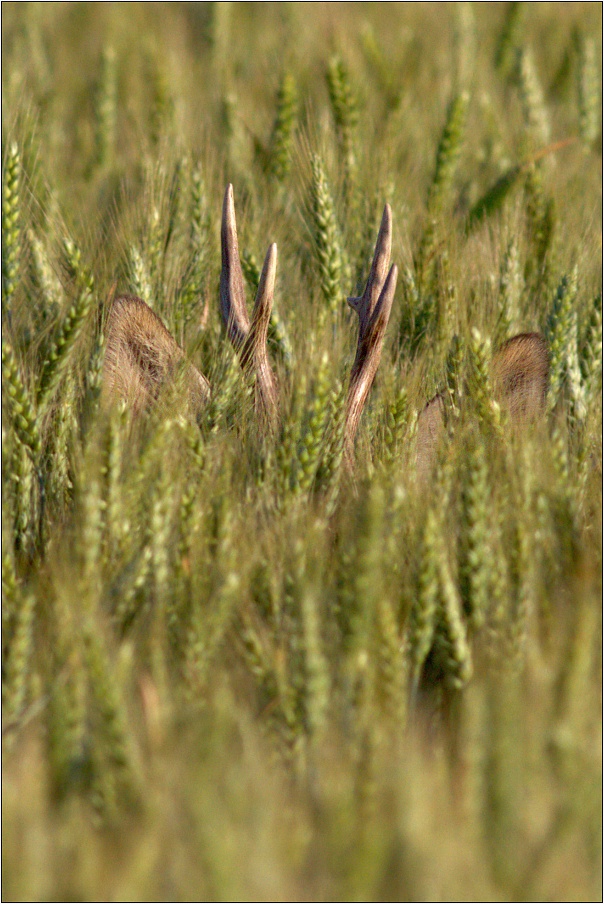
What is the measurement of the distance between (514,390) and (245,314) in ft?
1.93

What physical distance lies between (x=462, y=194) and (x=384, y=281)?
121 cm

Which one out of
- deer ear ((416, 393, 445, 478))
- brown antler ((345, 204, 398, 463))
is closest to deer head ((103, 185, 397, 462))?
brown antler ((345, 204, 398, 463))

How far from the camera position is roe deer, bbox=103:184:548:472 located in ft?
5.32

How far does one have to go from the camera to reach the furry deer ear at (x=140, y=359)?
63.1 inches

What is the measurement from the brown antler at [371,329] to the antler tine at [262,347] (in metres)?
0.16

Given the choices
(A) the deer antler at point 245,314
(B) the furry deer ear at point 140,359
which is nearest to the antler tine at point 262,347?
(A) the deer antler at point 245,314

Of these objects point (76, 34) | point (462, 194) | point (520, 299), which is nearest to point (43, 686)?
point (520, 299)

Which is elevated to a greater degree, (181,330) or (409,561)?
(181,330)

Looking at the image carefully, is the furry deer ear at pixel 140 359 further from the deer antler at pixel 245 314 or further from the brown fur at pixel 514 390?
the brown fur at pixel 514 390

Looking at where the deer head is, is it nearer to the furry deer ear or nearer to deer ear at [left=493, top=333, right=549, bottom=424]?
the furry deer ear

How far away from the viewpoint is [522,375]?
5.63 ft

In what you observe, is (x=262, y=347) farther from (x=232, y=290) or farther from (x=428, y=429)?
(x=428, y=429)

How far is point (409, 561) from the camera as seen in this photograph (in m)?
1.29

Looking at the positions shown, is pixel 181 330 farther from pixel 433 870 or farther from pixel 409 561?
pixel 433 870
